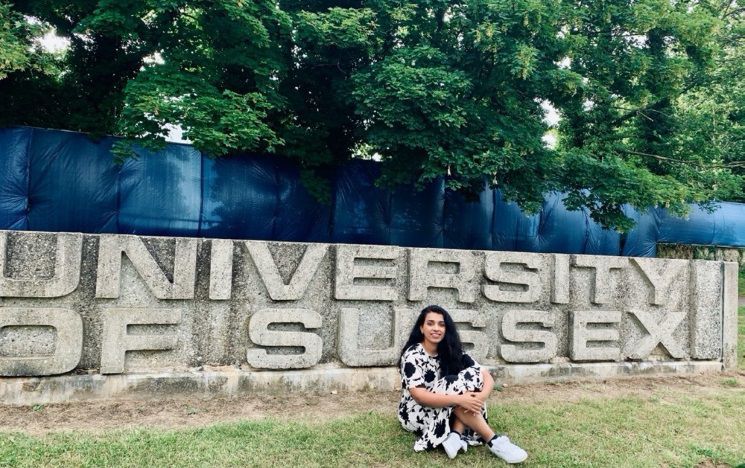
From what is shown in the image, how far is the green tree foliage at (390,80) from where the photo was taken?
7.74 meters

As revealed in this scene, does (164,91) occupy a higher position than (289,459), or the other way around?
(164,91)

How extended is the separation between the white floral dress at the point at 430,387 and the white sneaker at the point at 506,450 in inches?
7.2

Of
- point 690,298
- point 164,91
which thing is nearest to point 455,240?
point 690,298

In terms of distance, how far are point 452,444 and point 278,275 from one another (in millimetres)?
2168

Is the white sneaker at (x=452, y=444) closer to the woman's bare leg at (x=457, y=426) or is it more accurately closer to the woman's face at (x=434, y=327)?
the woman's bare leg at (x=457, y=426)

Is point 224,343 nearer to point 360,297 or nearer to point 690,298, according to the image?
point 360,297

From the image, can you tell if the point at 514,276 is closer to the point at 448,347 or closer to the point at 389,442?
the point at 448,347

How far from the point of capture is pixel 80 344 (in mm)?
4074

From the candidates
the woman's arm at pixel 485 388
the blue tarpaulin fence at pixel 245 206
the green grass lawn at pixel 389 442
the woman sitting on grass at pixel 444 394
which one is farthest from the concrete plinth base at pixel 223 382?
the blue tarpaulin fence at pixel 245 206

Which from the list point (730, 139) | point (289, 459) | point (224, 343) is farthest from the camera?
point (730, 139)

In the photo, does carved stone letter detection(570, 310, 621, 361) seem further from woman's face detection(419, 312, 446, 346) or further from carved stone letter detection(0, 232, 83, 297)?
carved stone letter detection(0, 232, 83, 297)

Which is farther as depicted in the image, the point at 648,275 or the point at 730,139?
the point at 730,139

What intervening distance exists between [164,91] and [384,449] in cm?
623

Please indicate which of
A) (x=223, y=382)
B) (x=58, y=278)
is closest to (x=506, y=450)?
(x=223, y=382)
